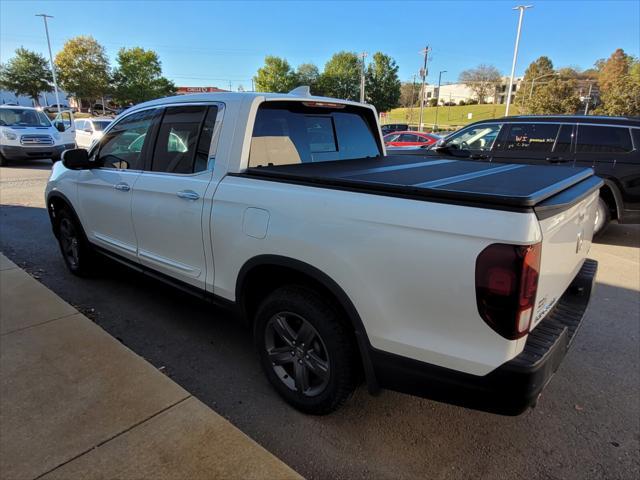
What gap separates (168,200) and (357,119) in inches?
71.6

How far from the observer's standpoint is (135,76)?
197 feet

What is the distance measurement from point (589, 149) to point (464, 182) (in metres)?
5.76

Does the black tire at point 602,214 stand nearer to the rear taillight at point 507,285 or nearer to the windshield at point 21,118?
the rear taillight at point 507,285

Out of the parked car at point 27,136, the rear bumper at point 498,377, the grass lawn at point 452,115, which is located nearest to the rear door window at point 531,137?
the rear bumper at point 498,377

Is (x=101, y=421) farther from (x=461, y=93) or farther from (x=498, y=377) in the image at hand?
(x=461, y=93)

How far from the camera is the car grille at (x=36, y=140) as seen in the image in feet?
46.7

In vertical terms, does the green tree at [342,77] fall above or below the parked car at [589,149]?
above

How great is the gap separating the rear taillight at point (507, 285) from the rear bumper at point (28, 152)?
16812 millimetres

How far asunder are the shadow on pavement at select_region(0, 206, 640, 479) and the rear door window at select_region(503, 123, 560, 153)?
392 cm

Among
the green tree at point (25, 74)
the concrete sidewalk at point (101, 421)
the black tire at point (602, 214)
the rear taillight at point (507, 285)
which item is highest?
the green tree at point (25, 74)

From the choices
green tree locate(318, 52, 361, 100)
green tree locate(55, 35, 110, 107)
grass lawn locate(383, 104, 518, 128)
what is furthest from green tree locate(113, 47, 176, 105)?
grass lawn locate(383, 104, 518, 128)

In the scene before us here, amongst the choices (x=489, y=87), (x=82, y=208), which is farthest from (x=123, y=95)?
(x=489, y=87)

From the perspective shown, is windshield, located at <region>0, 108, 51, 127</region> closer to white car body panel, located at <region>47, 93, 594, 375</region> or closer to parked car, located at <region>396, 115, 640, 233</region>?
parked car, located at <region>396, 115, 640, 233</region>

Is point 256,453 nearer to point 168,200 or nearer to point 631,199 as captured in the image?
point 168,200
